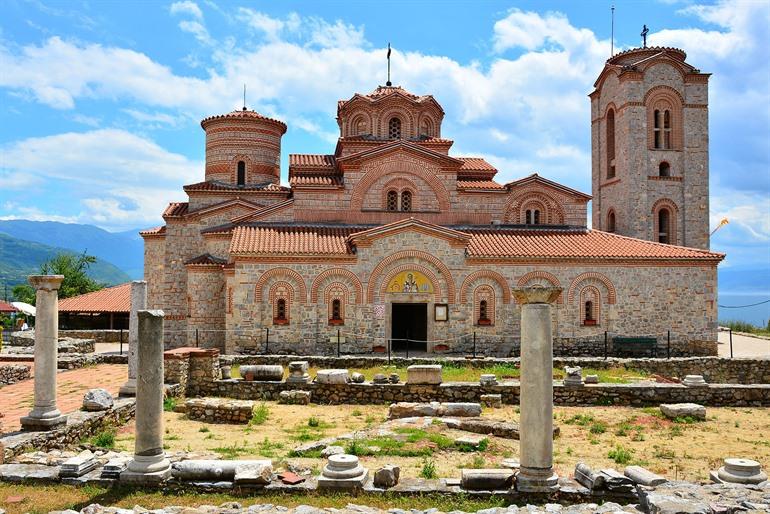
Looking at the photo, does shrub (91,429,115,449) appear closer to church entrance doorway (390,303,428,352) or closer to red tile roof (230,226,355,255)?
red tile roof (230,226,355,255)

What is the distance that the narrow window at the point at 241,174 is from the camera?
88.1ft

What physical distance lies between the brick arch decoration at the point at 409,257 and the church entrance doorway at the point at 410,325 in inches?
43.2

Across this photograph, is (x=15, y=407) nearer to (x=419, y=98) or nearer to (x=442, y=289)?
(x=442, y=289)

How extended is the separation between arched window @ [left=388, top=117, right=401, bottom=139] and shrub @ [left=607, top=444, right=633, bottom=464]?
62.6 ft

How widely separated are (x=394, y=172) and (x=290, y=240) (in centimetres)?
499

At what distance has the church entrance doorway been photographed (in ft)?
72.0

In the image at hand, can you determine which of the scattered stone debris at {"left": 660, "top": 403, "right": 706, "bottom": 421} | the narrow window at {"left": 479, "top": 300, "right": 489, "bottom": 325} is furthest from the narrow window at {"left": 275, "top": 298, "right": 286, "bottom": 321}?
the scattered stone debris at {"left": 660, "top": 403, "right": 706, "bottom": 421}

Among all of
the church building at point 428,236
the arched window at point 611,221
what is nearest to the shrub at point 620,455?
the church building at point 428,236

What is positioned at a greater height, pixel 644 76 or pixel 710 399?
pixel 644 76

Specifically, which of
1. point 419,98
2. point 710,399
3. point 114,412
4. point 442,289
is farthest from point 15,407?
point 419,98

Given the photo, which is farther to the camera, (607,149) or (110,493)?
(607,149)

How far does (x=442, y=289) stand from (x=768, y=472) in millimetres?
13227

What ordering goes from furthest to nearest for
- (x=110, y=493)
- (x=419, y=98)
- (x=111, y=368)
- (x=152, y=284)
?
(x=419, y=98), (x=152, y=284), (x=111, y=368), (x=110, y=493)

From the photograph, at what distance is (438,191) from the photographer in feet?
79.2
